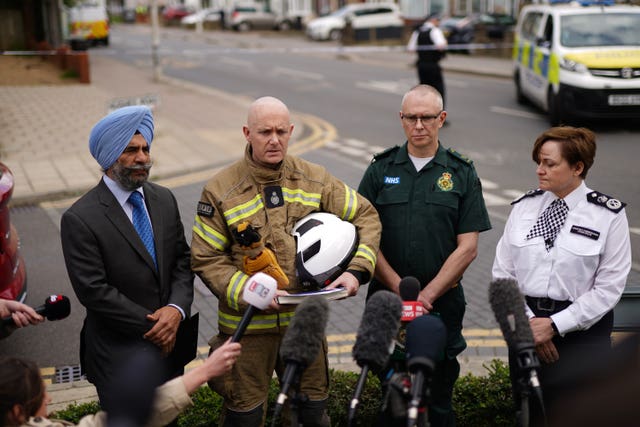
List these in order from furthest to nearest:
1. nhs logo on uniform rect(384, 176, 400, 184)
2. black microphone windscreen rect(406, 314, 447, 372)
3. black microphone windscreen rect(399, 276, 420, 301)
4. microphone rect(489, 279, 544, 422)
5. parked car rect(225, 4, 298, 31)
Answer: parked car rect(225, 4, 298, 31), nhs logo on uniform rect(384, 176, 400, 184), black microphone windscreen rect(399, 276, 420, 301), microphone rect(489, 279, 544, 422), black microphone windscreen rect(406, 314, 447, 372)

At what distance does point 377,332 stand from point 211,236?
1.27 meters

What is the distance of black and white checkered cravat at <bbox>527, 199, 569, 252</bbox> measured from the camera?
355 cm

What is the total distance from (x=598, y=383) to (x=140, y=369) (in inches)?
59.8

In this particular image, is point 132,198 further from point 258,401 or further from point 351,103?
point 351,103

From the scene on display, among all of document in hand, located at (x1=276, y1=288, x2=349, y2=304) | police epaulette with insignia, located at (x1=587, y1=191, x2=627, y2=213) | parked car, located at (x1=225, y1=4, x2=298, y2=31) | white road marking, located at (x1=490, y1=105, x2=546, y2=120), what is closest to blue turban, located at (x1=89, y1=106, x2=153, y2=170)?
document in hand, located at (x1=276, y1=288, x2=349, y2=304)

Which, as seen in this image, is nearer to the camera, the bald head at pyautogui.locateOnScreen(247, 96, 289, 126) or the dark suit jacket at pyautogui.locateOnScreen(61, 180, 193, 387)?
the dark suit jacket at pyautogui.locateOnScreen(61, 180, 193, 387)

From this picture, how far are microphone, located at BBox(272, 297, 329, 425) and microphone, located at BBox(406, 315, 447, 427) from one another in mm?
335

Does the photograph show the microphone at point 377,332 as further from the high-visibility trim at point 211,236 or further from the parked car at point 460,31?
the parked car at point 460,31

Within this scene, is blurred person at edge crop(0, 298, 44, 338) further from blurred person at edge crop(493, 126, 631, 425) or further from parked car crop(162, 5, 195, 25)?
parked car crop(162, 5, 195, 25)

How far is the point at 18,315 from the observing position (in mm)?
3531

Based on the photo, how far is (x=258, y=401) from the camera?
358 cm

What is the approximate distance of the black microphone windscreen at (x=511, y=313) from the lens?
2742 millimetres

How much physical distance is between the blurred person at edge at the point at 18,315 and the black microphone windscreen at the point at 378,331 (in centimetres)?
181

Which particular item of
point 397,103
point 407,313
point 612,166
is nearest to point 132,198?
point 407,313
